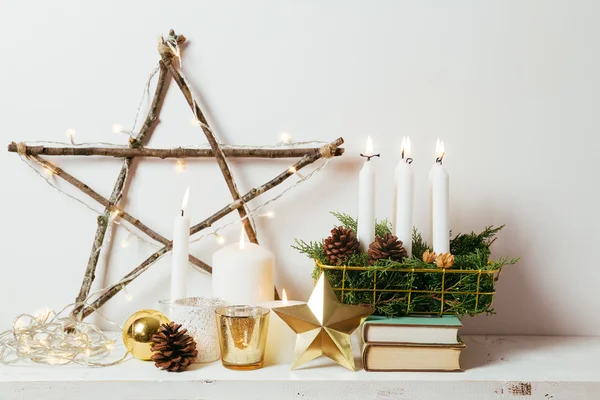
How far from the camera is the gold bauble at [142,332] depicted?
2.84ft

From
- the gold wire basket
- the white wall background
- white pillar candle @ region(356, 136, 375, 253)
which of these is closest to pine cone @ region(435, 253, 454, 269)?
the gold wire basket

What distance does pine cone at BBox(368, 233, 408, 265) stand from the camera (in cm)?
87

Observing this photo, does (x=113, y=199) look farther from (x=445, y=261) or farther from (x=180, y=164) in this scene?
(x=445, y=261)

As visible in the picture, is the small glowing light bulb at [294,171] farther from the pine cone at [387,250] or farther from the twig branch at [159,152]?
the pine cone at [387,250]

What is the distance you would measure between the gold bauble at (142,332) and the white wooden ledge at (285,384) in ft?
0.10

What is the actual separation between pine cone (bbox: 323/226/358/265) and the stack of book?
0.12 m

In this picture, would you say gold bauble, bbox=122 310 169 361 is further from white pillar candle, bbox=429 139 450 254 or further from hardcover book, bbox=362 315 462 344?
white pillar candle, bbox=429 139 450 254

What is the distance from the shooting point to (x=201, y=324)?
86 centimetres

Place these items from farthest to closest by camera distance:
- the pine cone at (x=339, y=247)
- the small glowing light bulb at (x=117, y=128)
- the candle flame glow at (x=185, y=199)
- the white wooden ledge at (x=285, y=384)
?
1. the small glowing light bulb at (x=117, y=128)
2. the candle flame glow at (x=185, y=199)
3. the pine cone at (x=339, y=247)
4. the white wooden ledge at (x=285, y=384)

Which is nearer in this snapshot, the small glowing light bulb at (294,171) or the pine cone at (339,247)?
the pine cone at (339,247)

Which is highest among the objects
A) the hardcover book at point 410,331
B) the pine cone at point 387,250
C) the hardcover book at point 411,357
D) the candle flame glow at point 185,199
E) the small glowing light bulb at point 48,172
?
the small glowing light bulb at point 48,172

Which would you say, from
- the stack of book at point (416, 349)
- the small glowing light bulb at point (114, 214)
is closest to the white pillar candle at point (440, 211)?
the stack of book at point (416, 349)

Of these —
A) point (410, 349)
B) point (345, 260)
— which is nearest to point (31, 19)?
point (345, 260)

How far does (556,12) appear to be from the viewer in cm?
109
